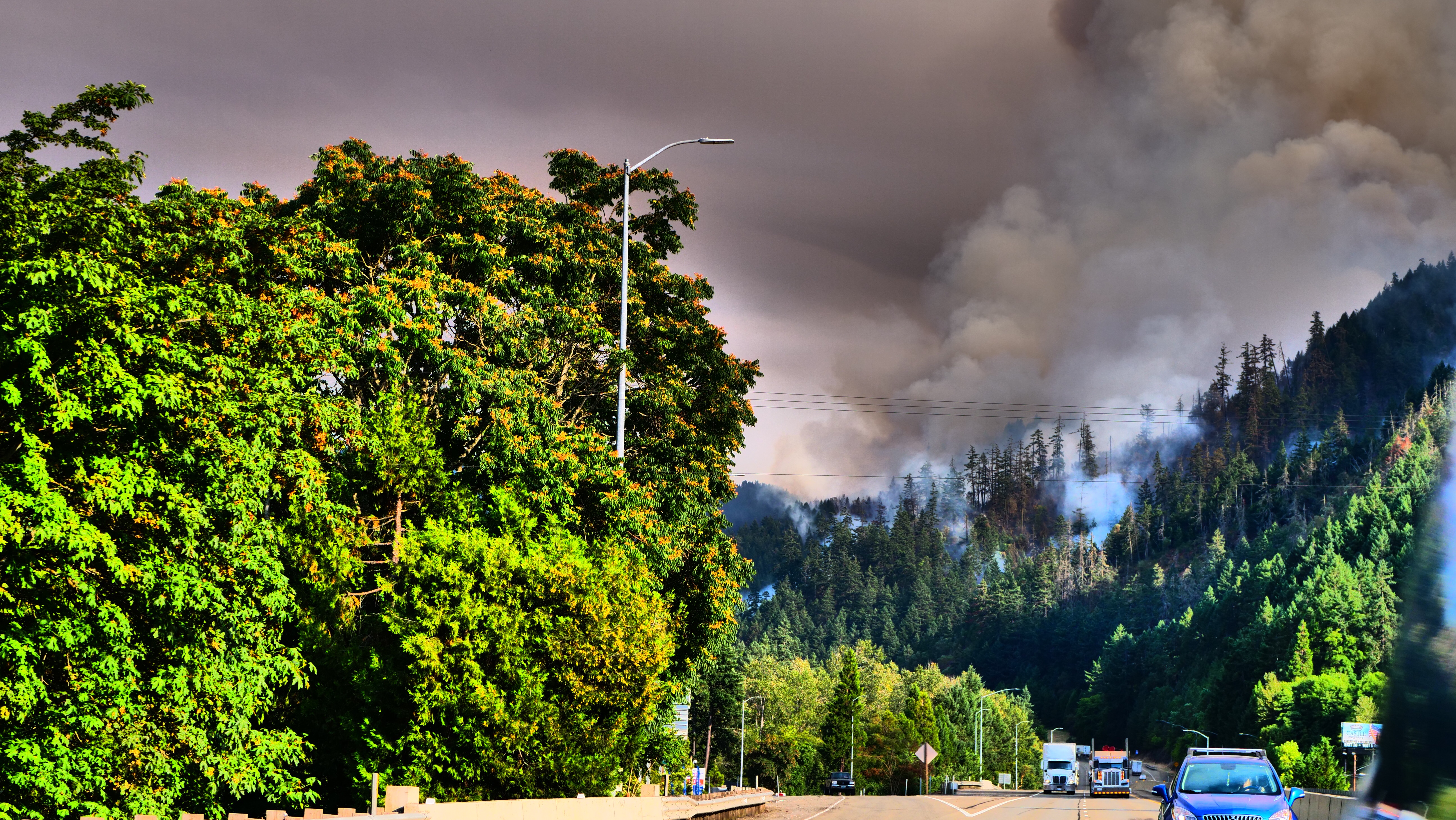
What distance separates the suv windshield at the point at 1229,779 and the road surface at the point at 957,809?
21304mm

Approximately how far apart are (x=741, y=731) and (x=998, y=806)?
238 ft

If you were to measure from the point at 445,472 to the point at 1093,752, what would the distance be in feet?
214

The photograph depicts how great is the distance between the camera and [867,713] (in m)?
169

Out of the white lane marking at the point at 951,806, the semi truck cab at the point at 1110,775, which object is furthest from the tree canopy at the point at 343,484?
the semi truck cab at the point at 1110,775

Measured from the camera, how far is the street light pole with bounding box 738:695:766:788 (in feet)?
359

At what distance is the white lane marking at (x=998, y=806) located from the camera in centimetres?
4384

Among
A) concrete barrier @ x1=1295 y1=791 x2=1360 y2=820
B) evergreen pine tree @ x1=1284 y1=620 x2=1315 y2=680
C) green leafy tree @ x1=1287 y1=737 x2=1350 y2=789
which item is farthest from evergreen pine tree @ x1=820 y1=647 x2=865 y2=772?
concrete barrier @ x1=1295 y1=791 x2=1360 y2=820

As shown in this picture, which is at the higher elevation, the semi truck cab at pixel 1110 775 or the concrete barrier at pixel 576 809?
the concrete barrier at pixel 576 809

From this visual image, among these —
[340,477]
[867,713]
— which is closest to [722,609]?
[340,477]

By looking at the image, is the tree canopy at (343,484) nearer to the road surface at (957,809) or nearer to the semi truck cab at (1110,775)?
the road surface at (957,809)

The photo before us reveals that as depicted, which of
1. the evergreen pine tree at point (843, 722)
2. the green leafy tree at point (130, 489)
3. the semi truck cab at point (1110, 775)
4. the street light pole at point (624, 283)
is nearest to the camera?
the green leafy tree at point (130, 489)

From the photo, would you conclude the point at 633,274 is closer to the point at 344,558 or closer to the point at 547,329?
the point at 547,329

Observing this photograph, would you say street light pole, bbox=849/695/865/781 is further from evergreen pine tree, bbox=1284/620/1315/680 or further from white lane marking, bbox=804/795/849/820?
white lane marking, bbox=804/795/849/820

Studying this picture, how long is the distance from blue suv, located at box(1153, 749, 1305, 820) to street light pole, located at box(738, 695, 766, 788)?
8503 centimetres
